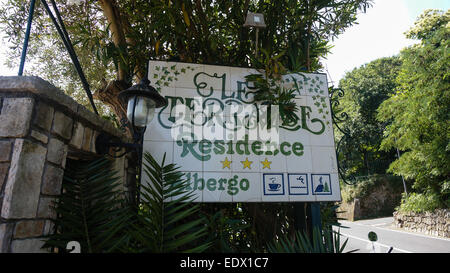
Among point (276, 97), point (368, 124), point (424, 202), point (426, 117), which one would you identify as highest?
point (368, 124)

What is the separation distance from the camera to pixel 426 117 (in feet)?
26.6

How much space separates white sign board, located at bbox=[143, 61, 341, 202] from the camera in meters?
2.10

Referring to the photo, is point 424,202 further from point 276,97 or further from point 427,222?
point 276,97

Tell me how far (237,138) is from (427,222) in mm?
10753

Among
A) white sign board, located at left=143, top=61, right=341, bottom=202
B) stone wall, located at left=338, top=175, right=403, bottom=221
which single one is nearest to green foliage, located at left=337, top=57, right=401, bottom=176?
stone wall, located at left=338, top=175, right=403, bottom=221

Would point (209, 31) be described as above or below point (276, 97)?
above

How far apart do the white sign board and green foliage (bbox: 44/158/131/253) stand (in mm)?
600

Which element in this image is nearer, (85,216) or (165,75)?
(85,216)

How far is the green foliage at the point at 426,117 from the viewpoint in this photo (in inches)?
305

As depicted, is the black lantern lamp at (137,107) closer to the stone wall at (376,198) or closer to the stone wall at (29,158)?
the stone wall at (29,158)

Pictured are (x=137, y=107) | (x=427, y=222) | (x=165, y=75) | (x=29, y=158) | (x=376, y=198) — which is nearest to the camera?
(x=29, y=158)

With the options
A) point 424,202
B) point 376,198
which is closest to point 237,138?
point 424,202

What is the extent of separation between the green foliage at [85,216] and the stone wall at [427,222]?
1073cm

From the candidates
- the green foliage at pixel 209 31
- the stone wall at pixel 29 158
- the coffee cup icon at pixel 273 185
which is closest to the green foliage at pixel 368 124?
the green foliage at pixel 209 31
